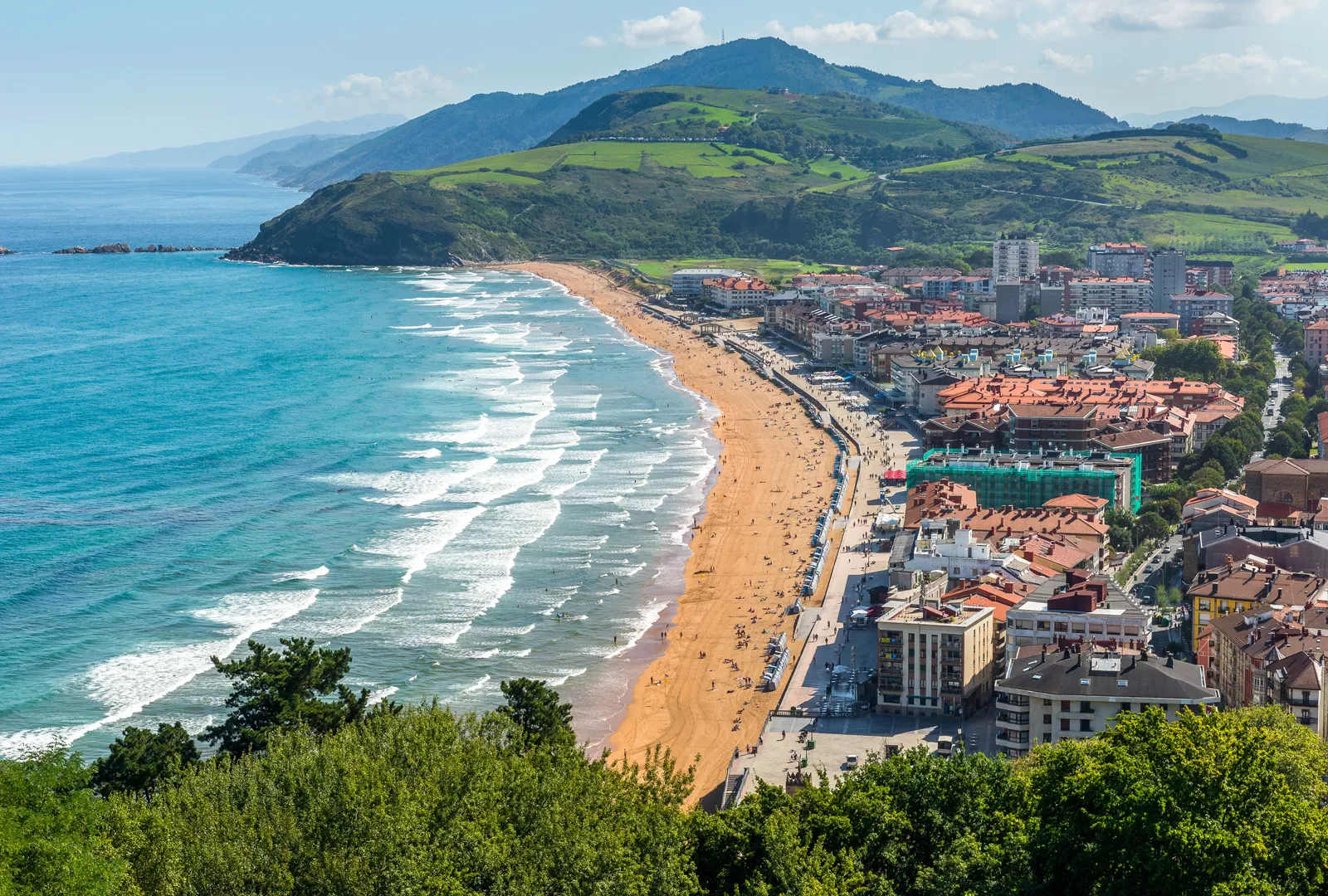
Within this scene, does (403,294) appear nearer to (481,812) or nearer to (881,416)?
(881,416)

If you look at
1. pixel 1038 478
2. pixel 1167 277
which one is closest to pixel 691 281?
pixel 1167 277

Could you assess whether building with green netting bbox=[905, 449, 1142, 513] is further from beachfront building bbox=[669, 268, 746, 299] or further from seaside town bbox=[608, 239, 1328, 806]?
beachfront building bbox=[669, 268, 746, 299]

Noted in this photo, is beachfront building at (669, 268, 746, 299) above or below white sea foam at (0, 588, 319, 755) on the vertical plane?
above

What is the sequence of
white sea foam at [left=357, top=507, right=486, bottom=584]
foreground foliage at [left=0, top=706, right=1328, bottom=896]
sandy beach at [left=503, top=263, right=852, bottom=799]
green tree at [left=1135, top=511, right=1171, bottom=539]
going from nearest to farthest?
foreground foliage at [left=0, top=706, right=1328, bottom=896], sandy beach at [left=503, top=263, right=852, bottom=799], white sea foam at [left=357, top=507, right=486, bottom=584], green tree at [left=1135, top=511, right=1171, bottom=539]

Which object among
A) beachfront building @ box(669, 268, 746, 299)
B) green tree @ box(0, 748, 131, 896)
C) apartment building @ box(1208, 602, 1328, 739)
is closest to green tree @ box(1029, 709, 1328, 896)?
apartment building @ box(1208, 602, 1328, 739)

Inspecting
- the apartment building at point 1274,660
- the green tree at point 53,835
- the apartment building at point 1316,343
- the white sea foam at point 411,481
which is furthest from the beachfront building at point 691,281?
the green tree at point 53,835

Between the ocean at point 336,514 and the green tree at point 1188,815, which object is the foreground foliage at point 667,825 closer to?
the green tree at point 1188,815

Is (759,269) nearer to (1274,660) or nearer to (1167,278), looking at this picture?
(1167,278)

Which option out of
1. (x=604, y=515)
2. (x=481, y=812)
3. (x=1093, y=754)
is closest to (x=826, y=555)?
(x=604, y=515)
